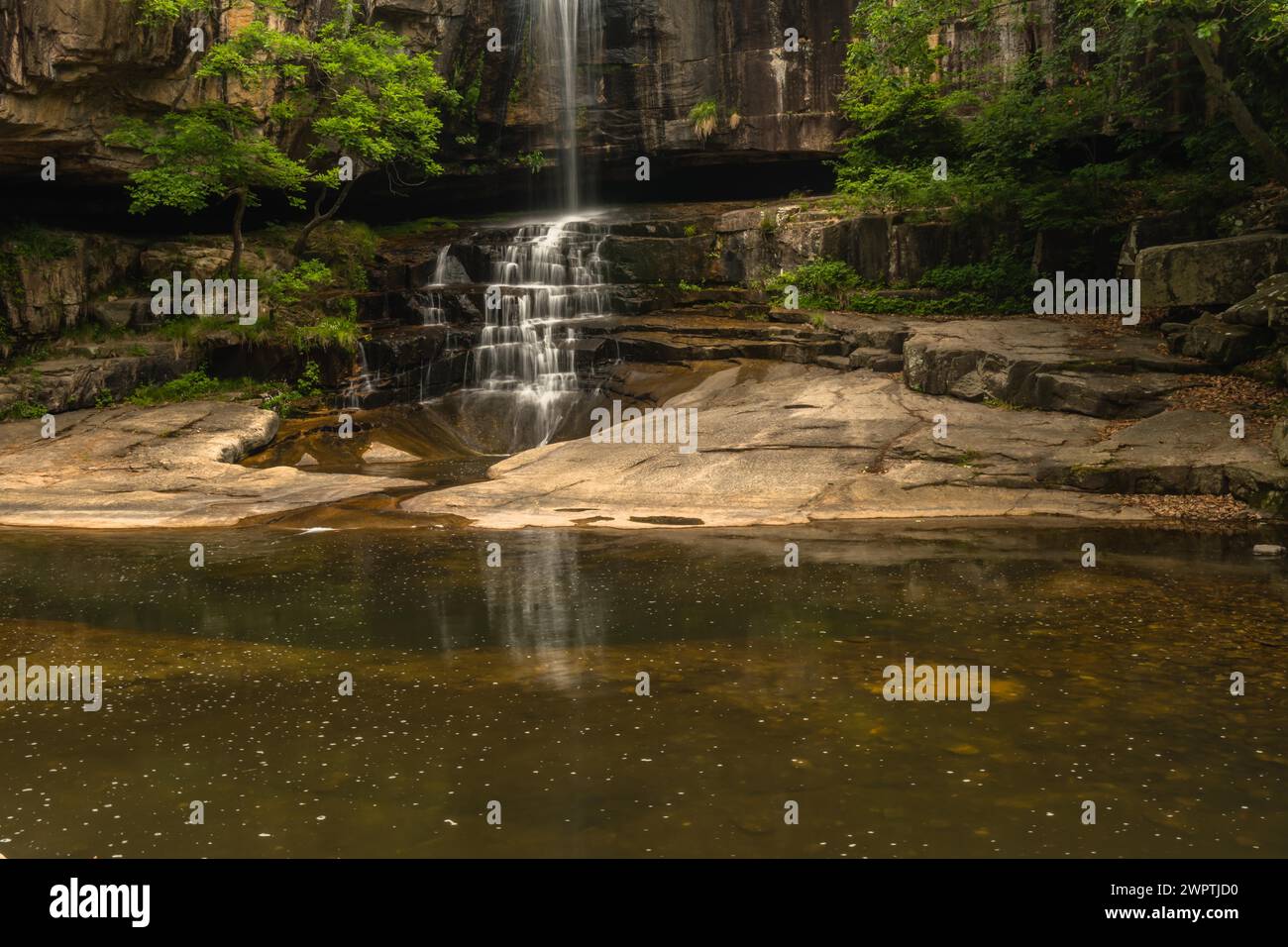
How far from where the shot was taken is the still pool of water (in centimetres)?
485

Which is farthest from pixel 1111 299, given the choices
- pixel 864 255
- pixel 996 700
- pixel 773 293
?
pixel 996 700

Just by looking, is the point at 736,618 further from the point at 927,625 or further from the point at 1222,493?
the point at 1222,493

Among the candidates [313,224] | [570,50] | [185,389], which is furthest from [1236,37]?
[185,389]

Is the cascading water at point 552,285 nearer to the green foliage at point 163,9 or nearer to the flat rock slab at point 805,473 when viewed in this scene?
the flat rock slab at point 805,473

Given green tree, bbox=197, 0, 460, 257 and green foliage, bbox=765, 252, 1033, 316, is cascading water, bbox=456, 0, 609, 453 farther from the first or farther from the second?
green foliage, bbox=765, 252, 1033, 316

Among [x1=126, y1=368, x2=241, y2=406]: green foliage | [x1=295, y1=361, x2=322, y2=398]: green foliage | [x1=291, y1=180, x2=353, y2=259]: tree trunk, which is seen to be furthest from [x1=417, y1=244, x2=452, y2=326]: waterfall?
[x1=126, y1=368, x2=241, y2=406]: green foliage

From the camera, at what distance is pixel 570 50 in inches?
1089

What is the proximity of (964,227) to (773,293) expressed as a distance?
4135 millimetres

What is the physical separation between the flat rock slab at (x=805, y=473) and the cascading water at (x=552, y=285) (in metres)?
4.47

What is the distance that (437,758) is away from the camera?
5.71m

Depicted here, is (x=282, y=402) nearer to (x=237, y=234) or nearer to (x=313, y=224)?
(x=237, y=234)

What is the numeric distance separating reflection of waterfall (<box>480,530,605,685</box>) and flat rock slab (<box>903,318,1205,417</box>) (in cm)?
775

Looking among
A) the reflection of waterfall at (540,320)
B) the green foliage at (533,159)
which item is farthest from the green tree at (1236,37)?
the green foliage at (533,159)

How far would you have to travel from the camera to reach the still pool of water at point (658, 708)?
485 cm
